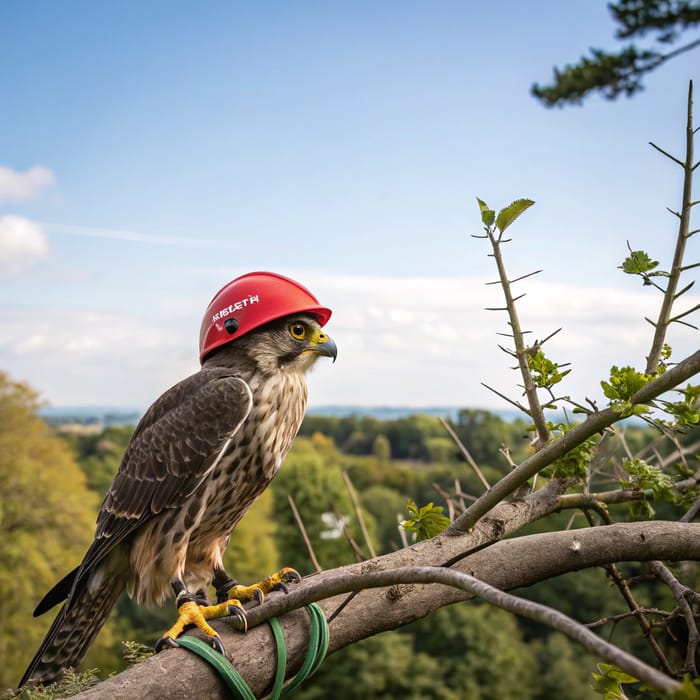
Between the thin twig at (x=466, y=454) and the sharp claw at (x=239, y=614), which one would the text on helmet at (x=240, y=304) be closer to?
the thin twig at (x=466, y=454)

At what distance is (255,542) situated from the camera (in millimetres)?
37281

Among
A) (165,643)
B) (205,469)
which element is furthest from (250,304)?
(165,643)

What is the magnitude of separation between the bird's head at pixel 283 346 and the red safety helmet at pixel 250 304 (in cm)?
13

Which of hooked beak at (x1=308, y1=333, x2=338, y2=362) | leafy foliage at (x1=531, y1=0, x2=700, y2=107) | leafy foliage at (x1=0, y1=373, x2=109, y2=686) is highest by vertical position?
leafy foliage at (x1=531, y1=0, x2=700, y2=107)

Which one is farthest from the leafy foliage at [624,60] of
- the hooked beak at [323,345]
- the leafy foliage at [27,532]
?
the leafy foliage at [27,532]

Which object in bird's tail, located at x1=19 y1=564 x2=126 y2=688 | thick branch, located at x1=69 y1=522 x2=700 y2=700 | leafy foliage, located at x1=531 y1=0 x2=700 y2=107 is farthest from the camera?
leafy foliage, located at x1=531 y1=0 x2=700 y2=107

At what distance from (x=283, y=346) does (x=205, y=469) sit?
0.54 metres

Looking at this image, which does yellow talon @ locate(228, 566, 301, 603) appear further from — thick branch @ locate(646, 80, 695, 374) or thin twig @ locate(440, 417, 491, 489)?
thick branch @ locate(646, 80, 695, 374)

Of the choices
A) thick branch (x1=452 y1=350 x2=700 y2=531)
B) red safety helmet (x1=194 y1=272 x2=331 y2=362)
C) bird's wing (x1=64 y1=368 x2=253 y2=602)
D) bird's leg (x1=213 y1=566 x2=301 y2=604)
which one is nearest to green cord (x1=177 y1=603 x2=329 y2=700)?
bird's leg (x1=213 y1=566 x2=301 y2=604)

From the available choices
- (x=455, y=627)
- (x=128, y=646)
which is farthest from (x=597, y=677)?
(x=455, y=627)

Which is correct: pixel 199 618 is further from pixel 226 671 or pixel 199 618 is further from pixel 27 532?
pixel 27 532

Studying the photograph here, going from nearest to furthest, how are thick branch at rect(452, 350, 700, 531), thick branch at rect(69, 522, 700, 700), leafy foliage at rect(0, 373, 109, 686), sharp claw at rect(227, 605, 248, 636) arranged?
thick branch at rect(452, 350, 700, 531), thick branch at rect(69, 522, 700, 700), sharp claw at rect(227, 605, 248, 636), leafy foliage at rect(0, 373, 109, 686)

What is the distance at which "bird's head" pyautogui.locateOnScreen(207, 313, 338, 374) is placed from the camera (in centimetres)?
296

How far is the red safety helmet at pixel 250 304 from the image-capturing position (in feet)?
9.06
